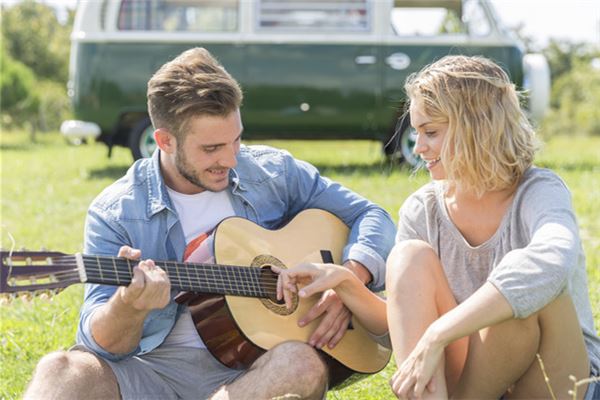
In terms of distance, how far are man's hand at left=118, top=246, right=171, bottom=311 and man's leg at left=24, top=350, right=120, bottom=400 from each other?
10.7 inches

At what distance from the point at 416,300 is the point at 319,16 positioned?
279 inches

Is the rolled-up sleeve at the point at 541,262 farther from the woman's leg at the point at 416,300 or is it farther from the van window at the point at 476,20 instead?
the van window at the point at 476,20

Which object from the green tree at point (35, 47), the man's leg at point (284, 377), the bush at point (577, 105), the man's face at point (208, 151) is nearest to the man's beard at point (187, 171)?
the man's face at point (208, 151)

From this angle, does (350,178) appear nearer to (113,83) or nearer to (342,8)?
(342,8)

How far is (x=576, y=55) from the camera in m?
28.9

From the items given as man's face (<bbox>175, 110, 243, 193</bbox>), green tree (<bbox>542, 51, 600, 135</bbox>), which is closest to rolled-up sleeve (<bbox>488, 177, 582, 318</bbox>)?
man's face (<bbox>175, 110, 243, 193</bbox>)

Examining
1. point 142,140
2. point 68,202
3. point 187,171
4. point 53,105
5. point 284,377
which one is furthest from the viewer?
point 53,105

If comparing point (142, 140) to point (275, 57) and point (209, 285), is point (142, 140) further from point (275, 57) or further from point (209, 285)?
point (209, 285)

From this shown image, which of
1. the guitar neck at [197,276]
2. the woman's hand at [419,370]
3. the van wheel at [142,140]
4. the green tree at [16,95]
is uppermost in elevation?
the guitar neck at [197,276]

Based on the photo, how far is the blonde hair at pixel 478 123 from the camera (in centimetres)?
280

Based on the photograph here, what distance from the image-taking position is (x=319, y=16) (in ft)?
31.2

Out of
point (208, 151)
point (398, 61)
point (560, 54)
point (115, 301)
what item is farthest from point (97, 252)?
point (560, 54)

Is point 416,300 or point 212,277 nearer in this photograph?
point 416,300

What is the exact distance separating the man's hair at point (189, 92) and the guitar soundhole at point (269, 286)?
1.65 ft
